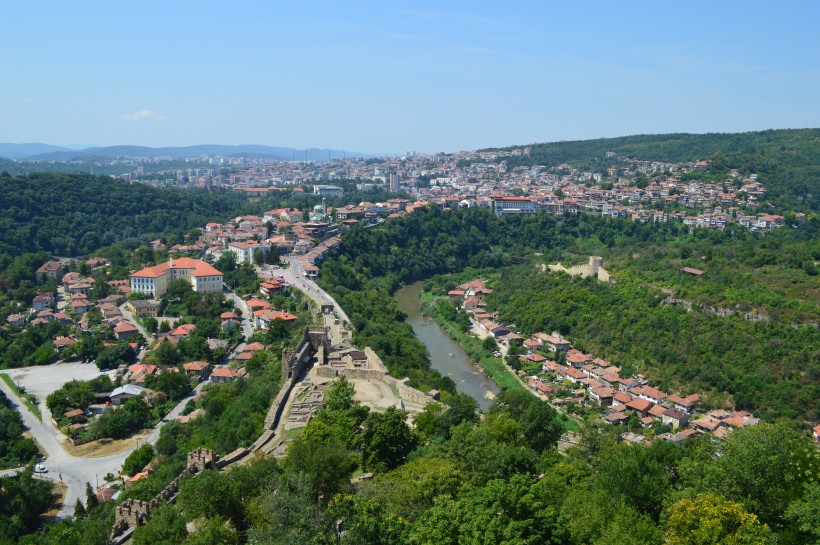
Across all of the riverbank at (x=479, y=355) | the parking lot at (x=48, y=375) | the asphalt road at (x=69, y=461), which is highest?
the riverbank at (x=479, y=355)

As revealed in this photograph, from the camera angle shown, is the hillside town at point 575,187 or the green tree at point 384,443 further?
the hillside town at point 575,187

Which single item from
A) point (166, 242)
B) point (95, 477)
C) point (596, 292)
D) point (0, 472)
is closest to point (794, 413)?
point (596, 292)

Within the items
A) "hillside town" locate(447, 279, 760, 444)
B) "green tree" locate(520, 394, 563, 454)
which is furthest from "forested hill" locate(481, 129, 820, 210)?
"green tree" locate(520, 394, 563, 454)

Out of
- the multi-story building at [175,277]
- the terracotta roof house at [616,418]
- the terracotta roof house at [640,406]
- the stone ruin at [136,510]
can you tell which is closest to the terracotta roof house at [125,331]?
the multi-story building at [175,277]

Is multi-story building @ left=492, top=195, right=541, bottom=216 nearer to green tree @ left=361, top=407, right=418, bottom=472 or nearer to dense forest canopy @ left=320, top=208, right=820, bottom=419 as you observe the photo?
dense forest canopy @ left=320, top=208, right=820, bottom=419

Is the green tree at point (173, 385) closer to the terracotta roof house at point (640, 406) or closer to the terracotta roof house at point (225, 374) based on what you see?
the terracotta roof house at point (225, 374)

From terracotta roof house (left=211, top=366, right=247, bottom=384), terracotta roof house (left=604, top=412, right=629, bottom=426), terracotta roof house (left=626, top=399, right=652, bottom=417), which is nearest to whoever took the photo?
terracotta roof house (left=604, top=412, right=629, bottom=426)

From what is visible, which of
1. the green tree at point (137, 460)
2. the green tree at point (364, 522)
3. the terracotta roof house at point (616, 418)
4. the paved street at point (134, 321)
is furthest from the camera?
the paved street at point (134, 321)
